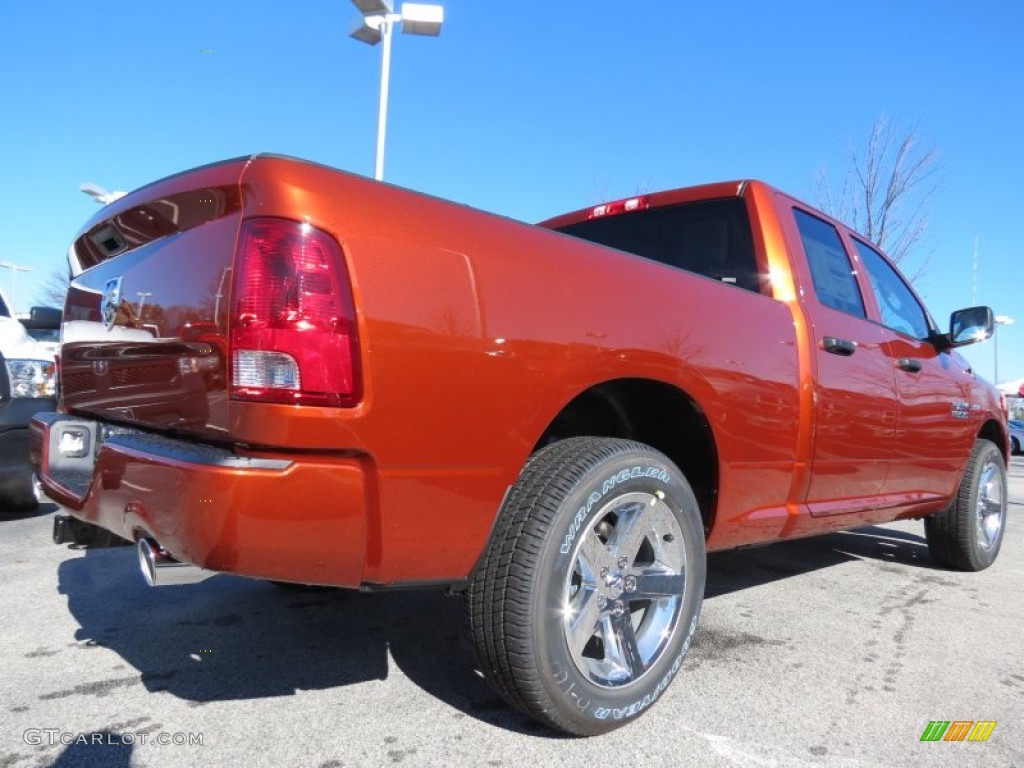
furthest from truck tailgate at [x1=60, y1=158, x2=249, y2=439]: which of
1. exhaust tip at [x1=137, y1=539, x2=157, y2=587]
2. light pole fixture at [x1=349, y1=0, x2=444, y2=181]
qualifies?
light pole fixture at [x1=349, y1=0, x2=444, y2=181]

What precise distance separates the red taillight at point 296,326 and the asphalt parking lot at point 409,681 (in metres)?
1.01

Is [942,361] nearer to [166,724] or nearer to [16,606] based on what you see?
[166,724]

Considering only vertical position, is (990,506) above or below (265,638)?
above

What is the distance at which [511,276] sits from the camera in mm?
1914

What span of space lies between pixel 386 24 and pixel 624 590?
9485 mm

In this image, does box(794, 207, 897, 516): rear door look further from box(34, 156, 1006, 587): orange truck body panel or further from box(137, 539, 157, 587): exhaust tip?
box(137, 539, 157, 587): exhaust tip

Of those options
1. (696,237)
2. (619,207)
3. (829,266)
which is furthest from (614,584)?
(619,207)

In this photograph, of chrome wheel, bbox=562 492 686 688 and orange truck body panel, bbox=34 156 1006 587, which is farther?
chrome wheel, bbox=562 492 686 688

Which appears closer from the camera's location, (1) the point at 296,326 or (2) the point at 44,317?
(1) the point at 296,326

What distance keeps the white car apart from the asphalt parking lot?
0.69 meters

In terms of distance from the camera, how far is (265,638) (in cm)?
278

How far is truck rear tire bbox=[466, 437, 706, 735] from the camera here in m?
1.90

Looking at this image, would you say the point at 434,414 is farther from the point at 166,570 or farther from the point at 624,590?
the point at 624,590

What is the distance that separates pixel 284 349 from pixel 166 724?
1.22 meters
